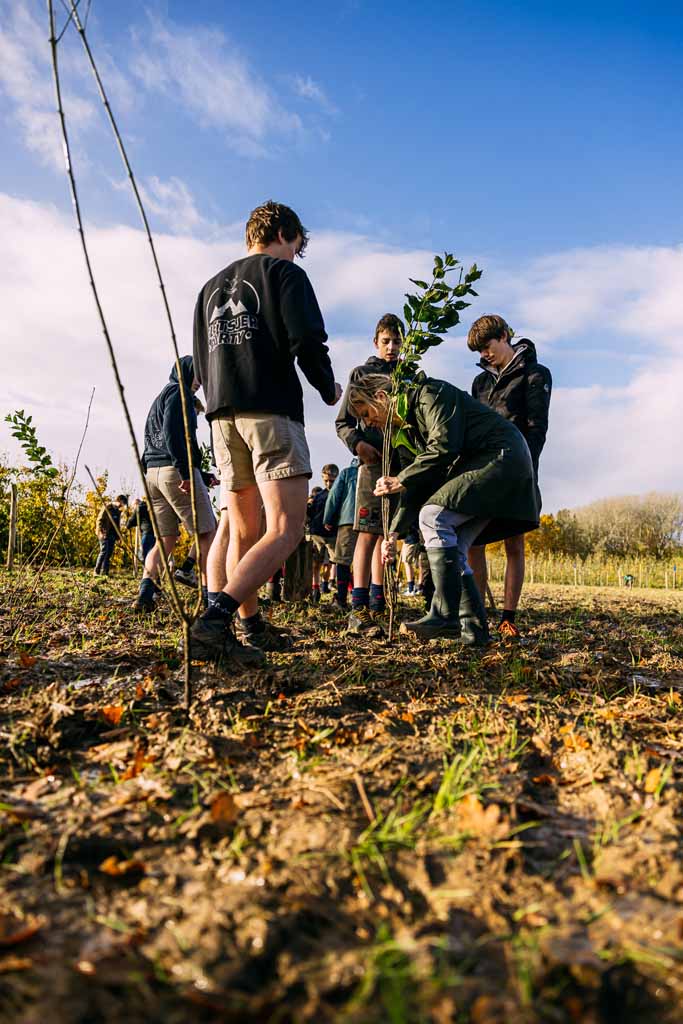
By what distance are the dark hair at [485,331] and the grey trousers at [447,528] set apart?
1.49 meters

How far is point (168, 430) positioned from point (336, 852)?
4076 mm

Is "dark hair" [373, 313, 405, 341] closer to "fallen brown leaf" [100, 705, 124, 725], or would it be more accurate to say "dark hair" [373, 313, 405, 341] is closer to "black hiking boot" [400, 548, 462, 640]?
"black hiking boot" [400, 548, 462, 640]

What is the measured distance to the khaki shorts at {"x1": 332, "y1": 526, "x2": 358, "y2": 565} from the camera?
19.7ft

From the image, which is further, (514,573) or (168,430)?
(168,430)

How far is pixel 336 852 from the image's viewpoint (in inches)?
54.6

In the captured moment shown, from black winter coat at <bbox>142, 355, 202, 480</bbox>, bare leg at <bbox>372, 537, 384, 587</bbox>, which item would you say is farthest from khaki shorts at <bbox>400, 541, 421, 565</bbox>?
black winter coat at <bbox>142, 355, 202, 480</bbox>

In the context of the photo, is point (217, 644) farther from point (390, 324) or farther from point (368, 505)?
point (390, 324)

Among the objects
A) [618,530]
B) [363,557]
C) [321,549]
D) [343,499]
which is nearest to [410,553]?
[343,499]

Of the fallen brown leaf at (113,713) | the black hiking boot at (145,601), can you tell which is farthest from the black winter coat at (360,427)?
the fallen brown leaf at (113,713)

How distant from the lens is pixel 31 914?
1.19 meters

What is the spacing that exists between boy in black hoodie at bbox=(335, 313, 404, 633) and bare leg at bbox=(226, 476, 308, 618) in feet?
4.81

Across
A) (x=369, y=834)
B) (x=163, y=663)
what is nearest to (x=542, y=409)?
(x=163, y=663)

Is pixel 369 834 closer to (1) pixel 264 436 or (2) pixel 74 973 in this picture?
(2) pixel 74 973

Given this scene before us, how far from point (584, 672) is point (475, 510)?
1039 millimetres
